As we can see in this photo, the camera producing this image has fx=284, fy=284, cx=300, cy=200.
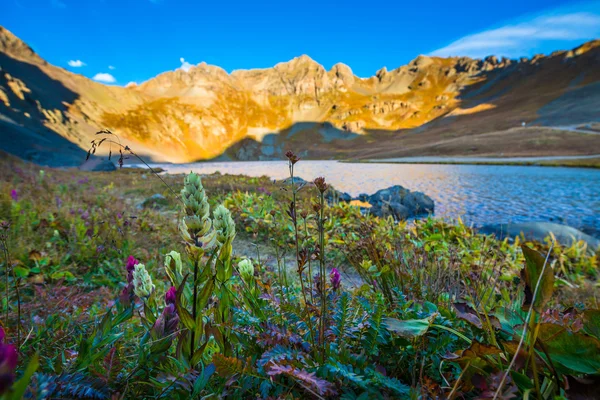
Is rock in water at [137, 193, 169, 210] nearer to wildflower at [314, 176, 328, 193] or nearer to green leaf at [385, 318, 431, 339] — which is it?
wildflower at [314, 176, 328, 193]

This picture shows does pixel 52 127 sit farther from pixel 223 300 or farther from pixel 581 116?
pixel 581 116

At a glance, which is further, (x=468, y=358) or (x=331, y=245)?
(x=331, y=245)

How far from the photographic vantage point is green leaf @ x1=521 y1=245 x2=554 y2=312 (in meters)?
1.00

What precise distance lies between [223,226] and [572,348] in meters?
1.39

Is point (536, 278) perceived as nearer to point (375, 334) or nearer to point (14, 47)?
point (375, 334)

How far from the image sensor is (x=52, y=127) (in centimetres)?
10812

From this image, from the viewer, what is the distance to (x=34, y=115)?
358 feet

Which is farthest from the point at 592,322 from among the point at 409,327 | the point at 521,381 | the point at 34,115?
the point at 34,115

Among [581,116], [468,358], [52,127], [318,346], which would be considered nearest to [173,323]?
[318,346]

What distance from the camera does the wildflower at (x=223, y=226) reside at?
1322mm

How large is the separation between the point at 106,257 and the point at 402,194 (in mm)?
13442

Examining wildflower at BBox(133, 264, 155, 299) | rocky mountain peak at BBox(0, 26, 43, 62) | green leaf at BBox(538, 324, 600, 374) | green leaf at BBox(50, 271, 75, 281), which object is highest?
rocky mountain peak at BBox(0, 26, 43, 62)

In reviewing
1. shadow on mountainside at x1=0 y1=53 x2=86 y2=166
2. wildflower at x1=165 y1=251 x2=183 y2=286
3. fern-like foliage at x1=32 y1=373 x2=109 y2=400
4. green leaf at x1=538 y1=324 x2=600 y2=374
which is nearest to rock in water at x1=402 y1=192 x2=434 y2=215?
green leaf at x1=538 y1=324 x2=600 y2=374

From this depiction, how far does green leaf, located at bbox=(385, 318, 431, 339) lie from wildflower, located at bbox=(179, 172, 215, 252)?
82 cm
